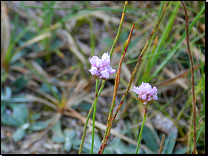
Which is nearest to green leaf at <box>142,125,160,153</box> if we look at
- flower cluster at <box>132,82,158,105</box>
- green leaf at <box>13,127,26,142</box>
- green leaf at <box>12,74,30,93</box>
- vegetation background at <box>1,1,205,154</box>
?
vegetation background at <box>1,1,205,154</box>

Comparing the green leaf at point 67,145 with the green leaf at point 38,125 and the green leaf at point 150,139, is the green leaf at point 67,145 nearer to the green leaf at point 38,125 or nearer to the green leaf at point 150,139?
the green leaf at point 38,125

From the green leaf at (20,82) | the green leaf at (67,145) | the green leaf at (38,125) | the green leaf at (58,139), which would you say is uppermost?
the green leaf at (20,82)

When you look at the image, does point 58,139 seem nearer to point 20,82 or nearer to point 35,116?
point 35,116

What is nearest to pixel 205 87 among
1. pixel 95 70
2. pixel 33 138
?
pixel 95 70

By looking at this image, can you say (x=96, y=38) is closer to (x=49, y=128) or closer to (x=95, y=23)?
(x=95, y=23)

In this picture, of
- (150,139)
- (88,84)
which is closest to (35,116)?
(88,84)

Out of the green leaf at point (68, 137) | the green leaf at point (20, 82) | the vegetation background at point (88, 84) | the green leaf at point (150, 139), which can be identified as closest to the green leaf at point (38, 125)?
the vegetation background at point (88, 84)
